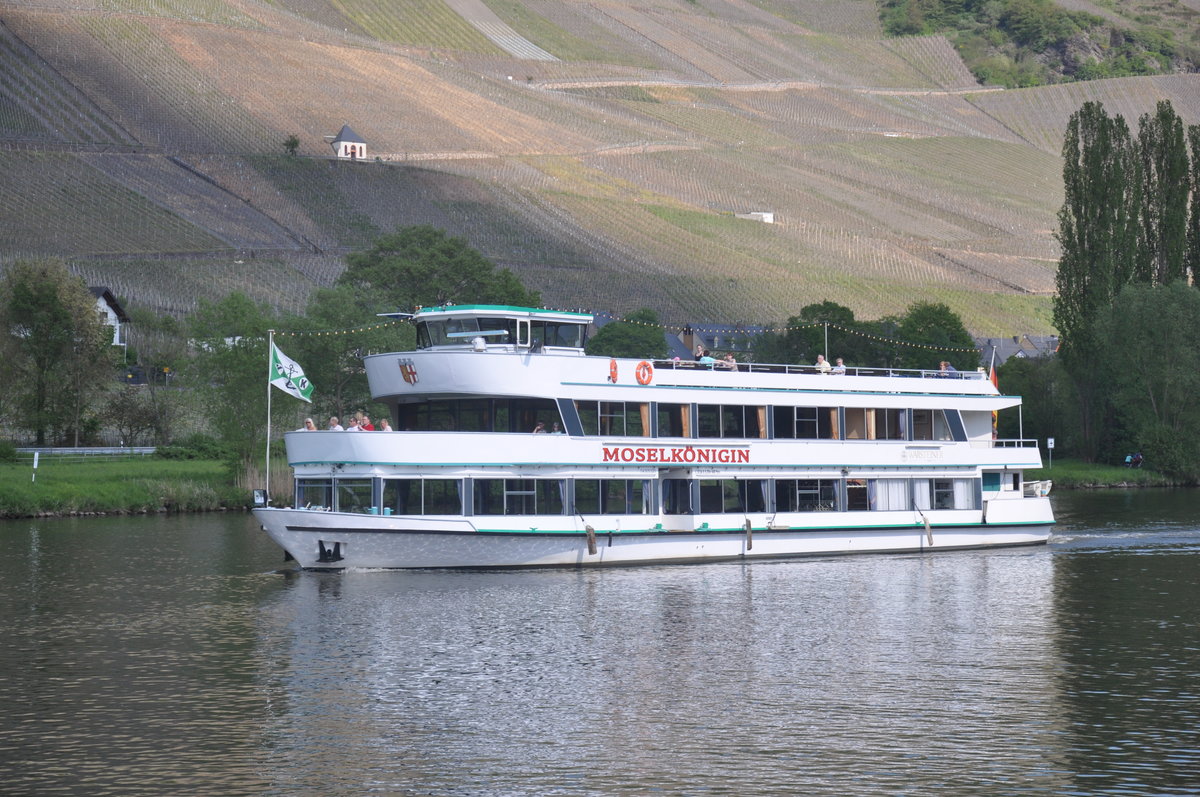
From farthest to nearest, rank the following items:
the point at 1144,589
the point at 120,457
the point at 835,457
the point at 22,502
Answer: the point at 120,457, the point at 22,502, the point at 835,457, the point at 1144,589

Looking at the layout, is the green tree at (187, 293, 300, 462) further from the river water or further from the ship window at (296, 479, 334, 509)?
the ship window at (296, 479, 334, 509)

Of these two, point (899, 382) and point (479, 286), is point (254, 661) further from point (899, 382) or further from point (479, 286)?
point (479, 286)

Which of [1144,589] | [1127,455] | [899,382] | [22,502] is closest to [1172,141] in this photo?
[1127,455]

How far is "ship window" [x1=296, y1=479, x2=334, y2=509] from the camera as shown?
1537 inches

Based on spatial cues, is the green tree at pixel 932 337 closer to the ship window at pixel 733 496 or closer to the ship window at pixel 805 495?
the ship window at pixel 805 495

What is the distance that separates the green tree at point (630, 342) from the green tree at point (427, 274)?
7.66m

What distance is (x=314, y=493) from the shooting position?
39.4 meters

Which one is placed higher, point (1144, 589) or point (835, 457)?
point (835, 457)

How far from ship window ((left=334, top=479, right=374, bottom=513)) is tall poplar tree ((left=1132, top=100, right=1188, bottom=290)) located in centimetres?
6264

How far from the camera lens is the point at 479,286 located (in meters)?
101

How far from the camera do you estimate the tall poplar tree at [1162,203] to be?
291 ft

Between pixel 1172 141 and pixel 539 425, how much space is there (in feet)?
205

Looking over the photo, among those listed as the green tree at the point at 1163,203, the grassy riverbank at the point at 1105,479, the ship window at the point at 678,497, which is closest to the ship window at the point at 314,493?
the ship window at the point at 678,497

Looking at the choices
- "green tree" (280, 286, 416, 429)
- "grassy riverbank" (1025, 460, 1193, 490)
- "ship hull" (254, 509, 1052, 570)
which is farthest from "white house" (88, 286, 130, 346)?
"ship hull" (254, 509, 1052, 570)
